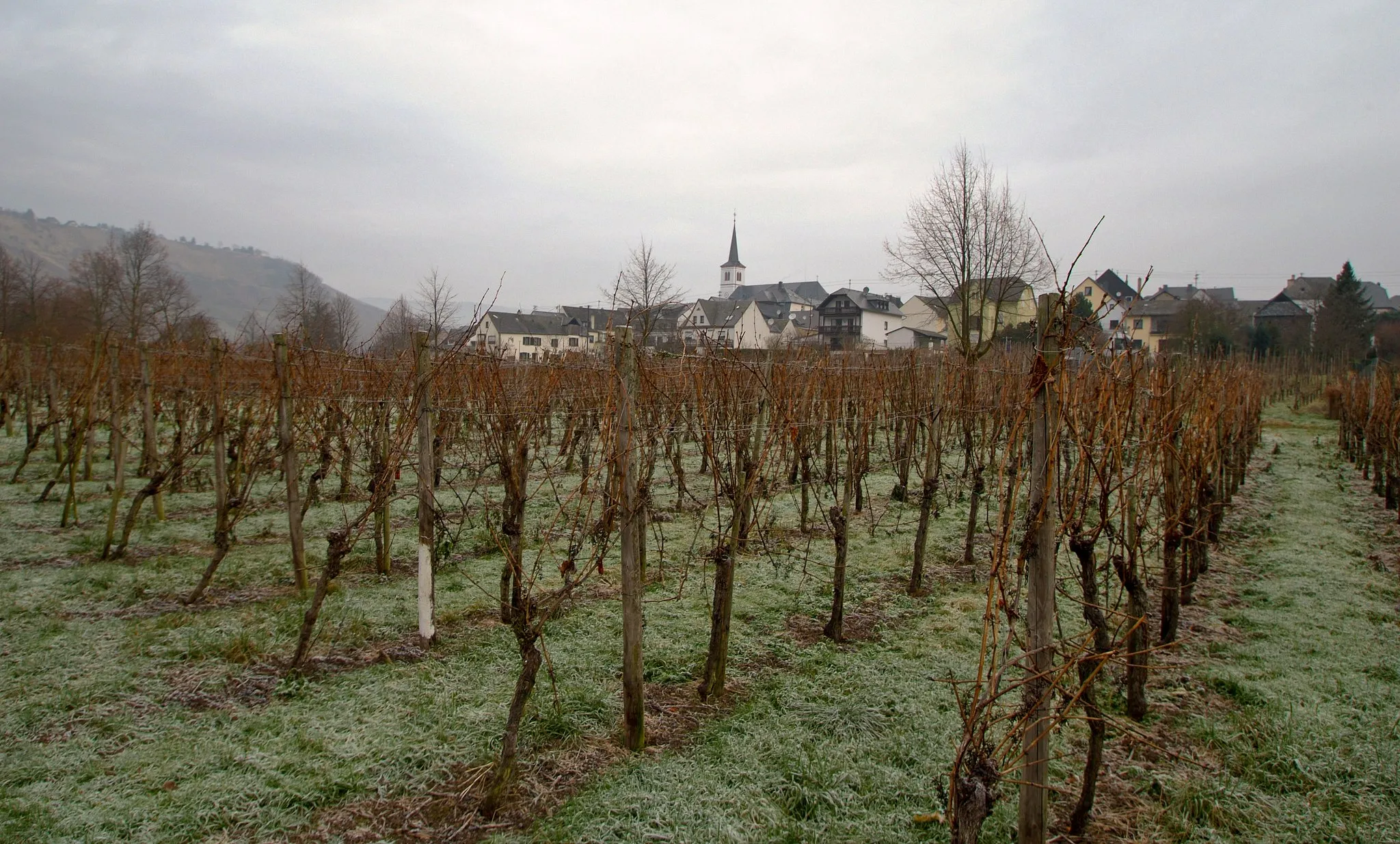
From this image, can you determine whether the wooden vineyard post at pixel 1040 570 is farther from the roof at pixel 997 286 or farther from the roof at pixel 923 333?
the roof at pixel 923 333

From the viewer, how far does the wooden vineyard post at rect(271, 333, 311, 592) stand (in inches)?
196

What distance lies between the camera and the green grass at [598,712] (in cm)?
279

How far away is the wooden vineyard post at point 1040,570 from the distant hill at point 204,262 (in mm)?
117465

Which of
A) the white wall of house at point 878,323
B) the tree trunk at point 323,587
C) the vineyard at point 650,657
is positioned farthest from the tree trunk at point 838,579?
the white wall of house at point 878,323

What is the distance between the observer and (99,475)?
30.6 ft

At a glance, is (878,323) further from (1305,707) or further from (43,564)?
(43,564)

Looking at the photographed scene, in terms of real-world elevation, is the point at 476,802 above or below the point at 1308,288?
below

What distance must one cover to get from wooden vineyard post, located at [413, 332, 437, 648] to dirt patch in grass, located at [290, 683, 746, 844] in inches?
57.0

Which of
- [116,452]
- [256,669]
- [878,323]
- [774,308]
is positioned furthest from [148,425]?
[774,308]

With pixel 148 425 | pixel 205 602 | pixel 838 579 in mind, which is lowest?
pixel 205 602

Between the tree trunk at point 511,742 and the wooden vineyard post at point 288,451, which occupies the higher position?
the wooden vineyard post at point 288,451

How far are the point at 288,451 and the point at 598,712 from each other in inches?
126

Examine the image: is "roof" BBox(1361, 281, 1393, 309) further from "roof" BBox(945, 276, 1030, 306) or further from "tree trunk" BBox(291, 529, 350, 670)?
"tree trunk" BBox(291, 529, 350, 670)

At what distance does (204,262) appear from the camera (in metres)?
157
